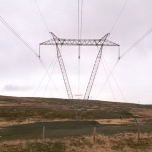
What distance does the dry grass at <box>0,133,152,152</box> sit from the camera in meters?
24.3

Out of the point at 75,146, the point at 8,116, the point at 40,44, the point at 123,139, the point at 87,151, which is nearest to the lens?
the point at 87,151

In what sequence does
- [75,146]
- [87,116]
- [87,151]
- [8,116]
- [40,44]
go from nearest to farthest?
1. [87,151]
2. [75,146]
3. [40,44]
4. [8,116]
5. [87,116]

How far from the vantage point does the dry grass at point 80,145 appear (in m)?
24.3

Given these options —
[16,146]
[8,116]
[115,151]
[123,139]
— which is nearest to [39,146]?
[16,146]

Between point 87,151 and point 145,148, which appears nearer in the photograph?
point 87,151

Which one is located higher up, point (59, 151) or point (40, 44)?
point (40, 44)

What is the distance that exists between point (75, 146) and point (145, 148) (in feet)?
25.8

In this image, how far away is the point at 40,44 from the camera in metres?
43.8

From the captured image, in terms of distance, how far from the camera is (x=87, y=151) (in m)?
23.7

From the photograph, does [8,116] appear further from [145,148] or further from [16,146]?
[145,148]

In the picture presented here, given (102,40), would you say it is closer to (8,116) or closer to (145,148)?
(145,148)

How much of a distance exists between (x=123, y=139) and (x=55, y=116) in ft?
155

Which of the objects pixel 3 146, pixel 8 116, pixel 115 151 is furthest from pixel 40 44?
pixel 8 116

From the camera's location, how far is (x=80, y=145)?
25766 millimetres
